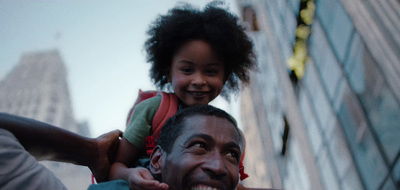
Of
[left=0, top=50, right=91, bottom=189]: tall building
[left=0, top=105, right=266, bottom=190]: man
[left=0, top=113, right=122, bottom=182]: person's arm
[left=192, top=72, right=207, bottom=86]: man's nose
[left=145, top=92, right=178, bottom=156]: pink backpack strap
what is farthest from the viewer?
[left=0, top=50, right=91, bottom=189]: tall building

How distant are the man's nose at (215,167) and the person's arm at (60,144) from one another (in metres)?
0.80

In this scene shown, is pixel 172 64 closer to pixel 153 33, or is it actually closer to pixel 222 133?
pixel 153 33

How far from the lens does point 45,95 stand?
287 feet

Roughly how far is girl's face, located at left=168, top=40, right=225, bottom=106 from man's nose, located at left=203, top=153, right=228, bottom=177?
0.99m

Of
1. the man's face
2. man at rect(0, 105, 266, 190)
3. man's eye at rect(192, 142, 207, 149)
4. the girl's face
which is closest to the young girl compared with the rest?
the girl's face

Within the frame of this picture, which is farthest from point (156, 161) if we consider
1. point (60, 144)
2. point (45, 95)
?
point (45, 95)

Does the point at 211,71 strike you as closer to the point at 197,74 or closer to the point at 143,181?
the point at 197,74

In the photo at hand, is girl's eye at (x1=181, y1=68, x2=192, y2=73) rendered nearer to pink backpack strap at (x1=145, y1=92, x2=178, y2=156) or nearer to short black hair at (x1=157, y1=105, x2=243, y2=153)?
pink backpack strap at (x1=145, y1=92, x2=178, y2=156)

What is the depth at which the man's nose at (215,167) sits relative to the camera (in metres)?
1.93

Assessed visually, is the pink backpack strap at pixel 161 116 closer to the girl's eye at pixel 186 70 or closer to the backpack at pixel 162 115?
the backpack at pixel 162 115

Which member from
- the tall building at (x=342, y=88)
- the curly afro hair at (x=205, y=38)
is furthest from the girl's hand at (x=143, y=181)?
the tall building at (x=342, y=88)

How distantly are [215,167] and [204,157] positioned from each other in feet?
0.40

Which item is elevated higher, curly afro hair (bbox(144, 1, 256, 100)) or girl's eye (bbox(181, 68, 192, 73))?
curly afro hair (bbox(144, 1, 256, 100))

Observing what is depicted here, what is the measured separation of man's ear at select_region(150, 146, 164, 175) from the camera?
88.1 inches
